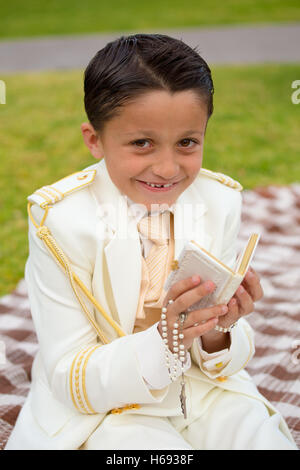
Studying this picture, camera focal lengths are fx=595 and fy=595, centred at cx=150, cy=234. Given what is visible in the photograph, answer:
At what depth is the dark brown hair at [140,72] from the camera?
1.49m

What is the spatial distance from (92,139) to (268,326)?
1.50 m

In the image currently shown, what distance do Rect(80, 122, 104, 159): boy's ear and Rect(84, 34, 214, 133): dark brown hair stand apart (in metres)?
0.07

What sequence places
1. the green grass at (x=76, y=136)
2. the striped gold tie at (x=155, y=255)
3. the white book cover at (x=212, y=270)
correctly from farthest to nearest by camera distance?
the green grass at (x=76, y=136) < the striped gold tie at (x=155, y=255) < the white book cover at (x=212, y=270)

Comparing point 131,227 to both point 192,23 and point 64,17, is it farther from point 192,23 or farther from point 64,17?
point 64,17

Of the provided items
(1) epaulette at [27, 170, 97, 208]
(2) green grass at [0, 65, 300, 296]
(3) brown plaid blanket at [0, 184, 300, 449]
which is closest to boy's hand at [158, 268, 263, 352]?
(1) epaulette at [27, 170, 97, 208]

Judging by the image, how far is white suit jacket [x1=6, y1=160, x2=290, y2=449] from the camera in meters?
1.60

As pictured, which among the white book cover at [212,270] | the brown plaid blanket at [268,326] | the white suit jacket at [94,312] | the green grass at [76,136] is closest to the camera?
the white book cover at [212,270]

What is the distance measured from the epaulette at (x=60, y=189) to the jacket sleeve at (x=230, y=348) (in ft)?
1.44

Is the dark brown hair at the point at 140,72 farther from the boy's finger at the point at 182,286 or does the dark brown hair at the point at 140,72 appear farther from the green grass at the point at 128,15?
the green grass at the point at 128,15

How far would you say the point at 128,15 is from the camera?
523 inches

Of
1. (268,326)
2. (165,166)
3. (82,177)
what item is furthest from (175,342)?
(268,326)

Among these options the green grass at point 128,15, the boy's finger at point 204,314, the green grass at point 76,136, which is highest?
the boy's finger at point 204,314

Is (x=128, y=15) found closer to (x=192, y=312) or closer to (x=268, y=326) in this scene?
(x=268, y=326)

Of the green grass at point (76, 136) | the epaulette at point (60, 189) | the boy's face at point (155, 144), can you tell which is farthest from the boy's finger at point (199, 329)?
the green grass at point (76, 136)
